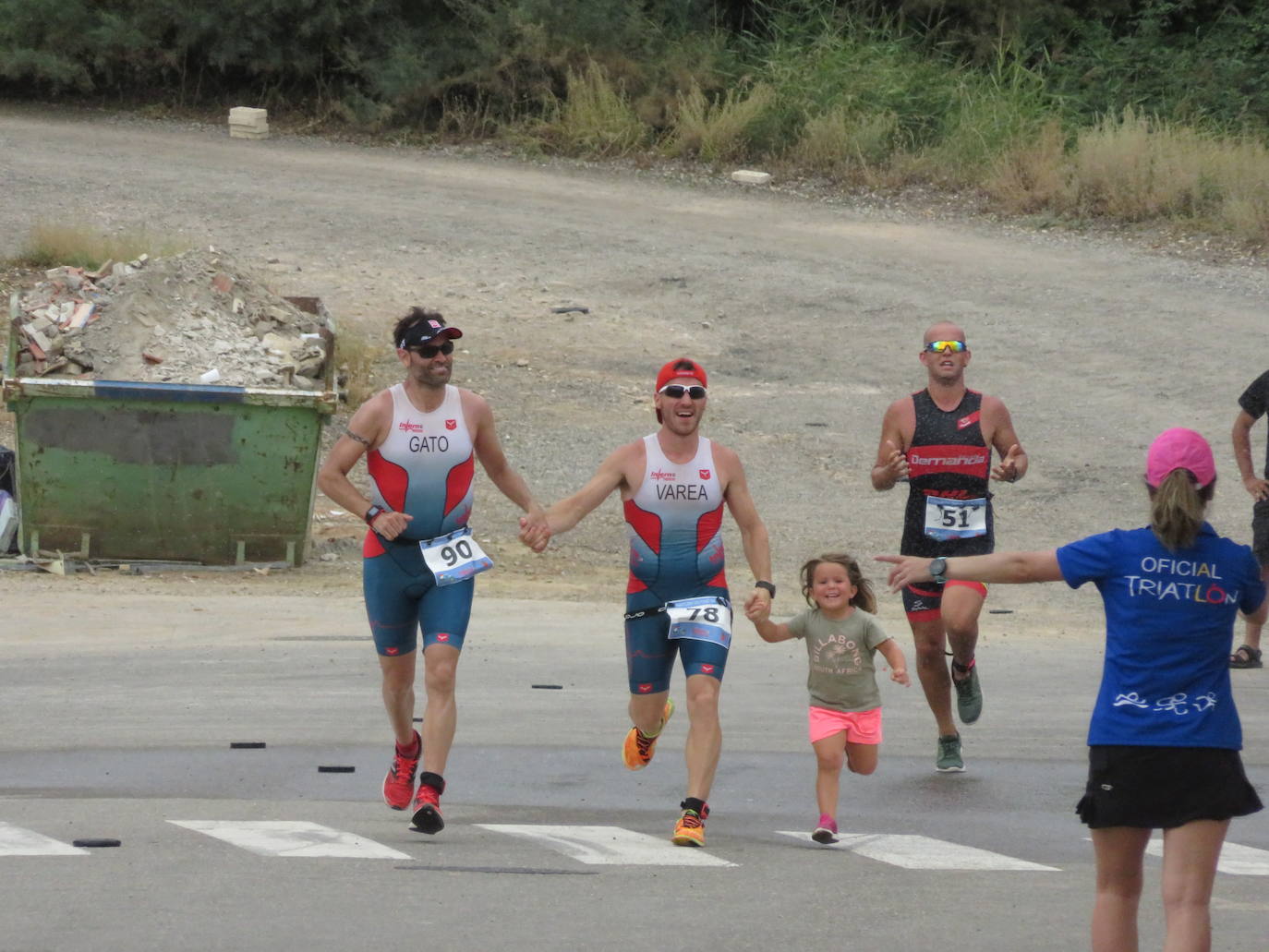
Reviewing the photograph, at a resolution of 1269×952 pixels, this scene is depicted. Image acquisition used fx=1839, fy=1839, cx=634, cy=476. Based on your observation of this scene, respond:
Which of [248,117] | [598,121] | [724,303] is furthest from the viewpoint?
[248,117]

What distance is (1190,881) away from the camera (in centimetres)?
483

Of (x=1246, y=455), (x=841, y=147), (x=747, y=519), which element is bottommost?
(x=747, y=519)

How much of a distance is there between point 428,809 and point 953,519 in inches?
113

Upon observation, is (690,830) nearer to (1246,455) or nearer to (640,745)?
(640,745)

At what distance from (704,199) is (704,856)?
62.6 ft

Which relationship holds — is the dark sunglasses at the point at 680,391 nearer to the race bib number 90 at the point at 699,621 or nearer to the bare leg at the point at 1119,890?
the race bib number 90 at the point at 699,621

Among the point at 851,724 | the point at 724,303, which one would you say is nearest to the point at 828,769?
the point at 851,724

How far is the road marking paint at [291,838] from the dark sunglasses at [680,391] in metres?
2.05

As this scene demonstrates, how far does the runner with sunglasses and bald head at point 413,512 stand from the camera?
24.0ft

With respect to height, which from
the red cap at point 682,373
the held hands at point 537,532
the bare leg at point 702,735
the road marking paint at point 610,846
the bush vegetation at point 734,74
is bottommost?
the road marking paint at point 610,846

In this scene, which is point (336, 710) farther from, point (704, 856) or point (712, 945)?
point (712, 945)

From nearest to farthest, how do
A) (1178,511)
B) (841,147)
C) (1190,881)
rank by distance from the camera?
1. (1190,881)
2. (1178,511)
3. (841,147)

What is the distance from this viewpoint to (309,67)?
1177 inches

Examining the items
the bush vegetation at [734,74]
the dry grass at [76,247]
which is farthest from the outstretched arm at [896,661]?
the bush vegetation at [734,74]
